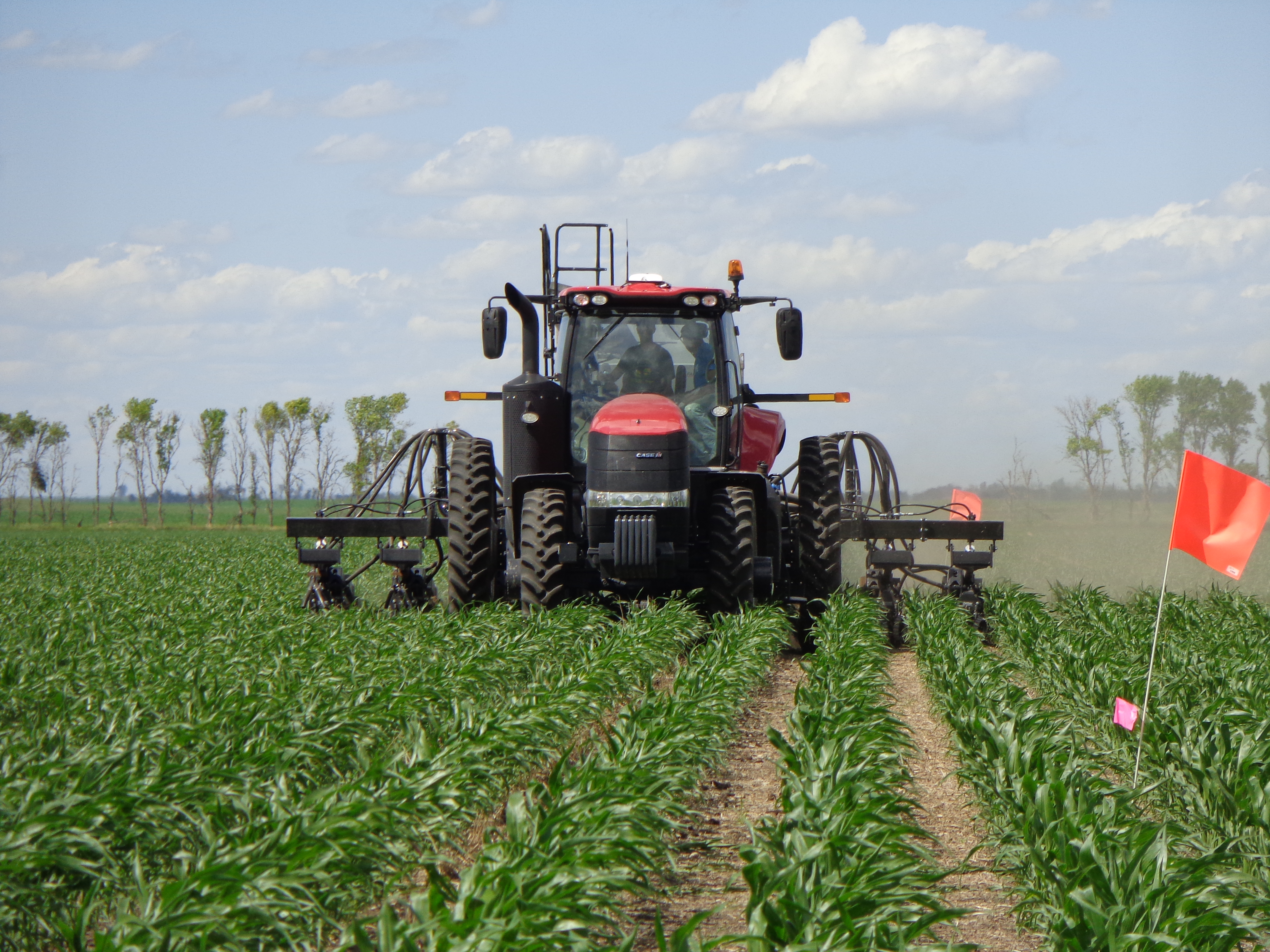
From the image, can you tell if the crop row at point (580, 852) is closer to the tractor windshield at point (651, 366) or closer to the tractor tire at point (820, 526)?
the tractor windshield at point (651, 366)

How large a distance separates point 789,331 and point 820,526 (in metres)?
2.01

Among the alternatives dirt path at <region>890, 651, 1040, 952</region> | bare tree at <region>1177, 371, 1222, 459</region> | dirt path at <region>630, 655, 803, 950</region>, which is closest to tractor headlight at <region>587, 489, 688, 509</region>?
dirt path at <region>630, 655, 803, 950</region>

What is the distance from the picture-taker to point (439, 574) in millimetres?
17938

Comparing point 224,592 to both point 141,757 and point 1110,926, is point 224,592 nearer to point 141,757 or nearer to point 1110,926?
point 141,757

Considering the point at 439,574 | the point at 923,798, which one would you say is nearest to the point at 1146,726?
the point at 923,798

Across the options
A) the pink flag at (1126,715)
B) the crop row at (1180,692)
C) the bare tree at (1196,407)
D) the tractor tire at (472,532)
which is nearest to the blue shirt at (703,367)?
the tractor tire at (472,532)

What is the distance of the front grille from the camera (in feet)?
28.5

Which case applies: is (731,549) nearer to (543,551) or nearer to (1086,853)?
(543,551)

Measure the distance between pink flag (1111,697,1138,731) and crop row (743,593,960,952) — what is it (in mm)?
984

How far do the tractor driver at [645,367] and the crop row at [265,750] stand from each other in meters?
1.93

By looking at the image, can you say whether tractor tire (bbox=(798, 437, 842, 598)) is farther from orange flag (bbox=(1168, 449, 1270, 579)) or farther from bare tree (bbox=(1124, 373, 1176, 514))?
bare tree (bbox=(1124, 373, 1176, 514))

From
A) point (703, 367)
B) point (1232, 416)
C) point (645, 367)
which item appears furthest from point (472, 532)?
point (1232, 416)

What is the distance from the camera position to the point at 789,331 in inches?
375

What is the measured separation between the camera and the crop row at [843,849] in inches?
126
